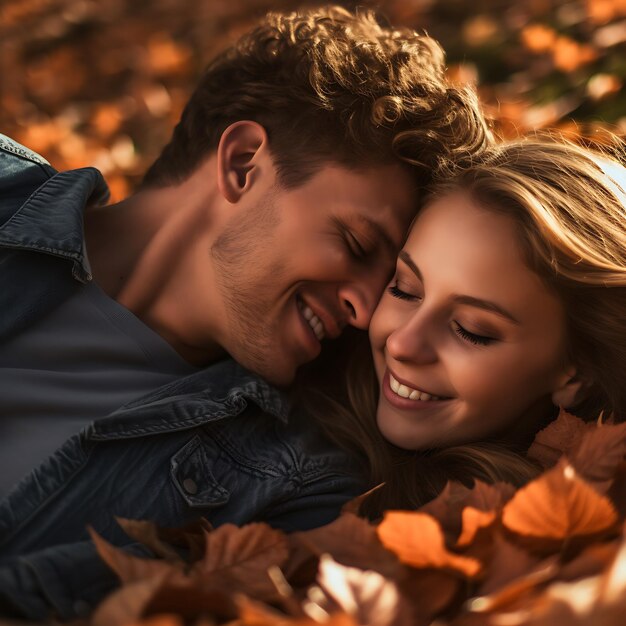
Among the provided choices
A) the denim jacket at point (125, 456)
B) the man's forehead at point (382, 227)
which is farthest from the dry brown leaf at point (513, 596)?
the man's forehead at point (382, 227)

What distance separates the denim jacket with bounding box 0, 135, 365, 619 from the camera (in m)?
1.73

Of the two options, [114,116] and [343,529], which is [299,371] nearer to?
[343,529]

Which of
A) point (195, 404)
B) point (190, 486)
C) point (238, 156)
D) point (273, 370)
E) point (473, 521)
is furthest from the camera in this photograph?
point (238, 156)

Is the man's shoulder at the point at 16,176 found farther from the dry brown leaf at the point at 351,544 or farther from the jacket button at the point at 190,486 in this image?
the dry brown leaf at the point at 351,544

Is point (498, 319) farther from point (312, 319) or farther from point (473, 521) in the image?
point (473, 521)

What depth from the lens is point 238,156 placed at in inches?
95.7

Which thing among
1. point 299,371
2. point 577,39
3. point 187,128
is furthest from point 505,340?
point 577,39

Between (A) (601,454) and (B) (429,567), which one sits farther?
(A) (601,454)

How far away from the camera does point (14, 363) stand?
6.72 feet

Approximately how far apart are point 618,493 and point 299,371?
124 centimetres

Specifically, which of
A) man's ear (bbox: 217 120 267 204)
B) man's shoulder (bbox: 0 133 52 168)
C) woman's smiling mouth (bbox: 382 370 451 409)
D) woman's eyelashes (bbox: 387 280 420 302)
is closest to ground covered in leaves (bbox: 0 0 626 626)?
woman's smiling mouth (bbox: 382 370 451 409)

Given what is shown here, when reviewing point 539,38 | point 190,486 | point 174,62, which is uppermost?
point 539,38

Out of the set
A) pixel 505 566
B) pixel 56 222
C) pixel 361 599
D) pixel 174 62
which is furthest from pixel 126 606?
pixel 174 62

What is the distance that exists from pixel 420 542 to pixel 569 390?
43.5 inches
